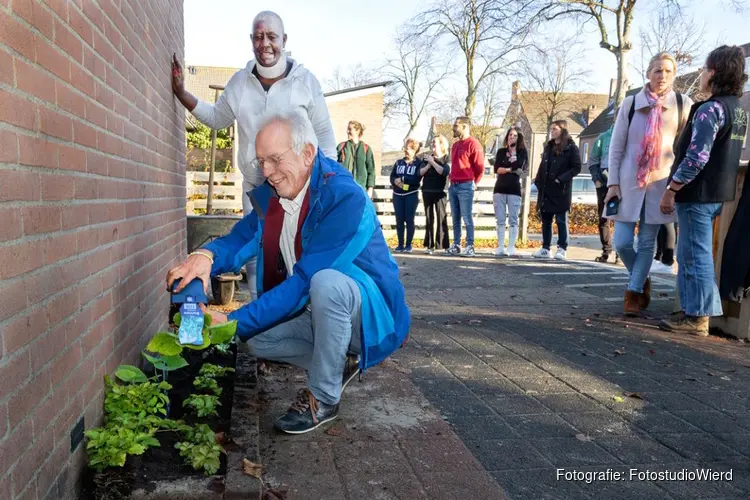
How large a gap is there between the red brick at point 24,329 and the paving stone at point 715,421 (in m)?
3.06

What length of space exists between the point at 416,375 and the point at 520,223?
10554 mm

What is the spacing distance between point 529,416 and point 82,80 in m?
2.63

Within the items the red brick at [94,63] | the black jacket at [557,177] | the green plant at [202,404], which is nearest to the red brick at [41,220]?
the red brick at [94,63]

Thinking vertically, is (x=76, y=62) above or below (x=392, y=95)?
below

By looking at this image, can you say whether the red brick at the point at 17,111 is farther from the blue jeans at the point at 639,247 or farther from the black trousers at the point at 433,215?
the black trousers at the point at 433,215

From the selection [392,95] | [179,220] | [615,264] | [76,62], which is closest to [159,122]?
[179,220]

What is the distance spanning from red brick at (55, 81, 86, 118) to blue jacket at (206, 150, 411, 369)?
1.00 meters

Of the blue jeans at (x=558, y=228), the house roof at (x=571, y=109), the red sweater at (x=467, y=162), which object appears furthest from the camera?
the house roof at (x=571, y=109)

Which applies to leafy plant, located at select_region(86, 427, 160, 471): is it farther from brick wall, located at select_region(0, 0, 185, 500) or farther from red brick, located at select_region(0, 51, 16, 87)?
red brick, located at select_region(0, 51, 16, 87)

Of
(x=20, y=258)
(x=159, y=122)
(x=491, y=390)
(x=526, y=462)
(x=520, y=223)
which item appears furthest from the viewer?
(x=520, y=223)

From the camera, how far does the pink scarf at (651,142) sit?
5.37 meters

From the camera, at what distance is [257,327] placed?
2760 millimetres

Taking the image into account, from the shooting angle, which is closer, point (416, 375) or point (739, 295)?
point (416, 375)

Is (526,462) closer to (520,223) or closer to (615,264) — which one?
(615,264)
